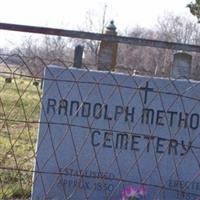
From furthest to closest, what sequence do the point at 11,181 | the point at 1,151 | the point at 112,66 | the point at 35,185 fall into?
1. the point at 1,151
2. the point at 112,66
3. the point at 11,181
4. the point at 35,185

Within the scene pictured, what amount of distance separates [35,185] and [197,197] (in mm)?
1390

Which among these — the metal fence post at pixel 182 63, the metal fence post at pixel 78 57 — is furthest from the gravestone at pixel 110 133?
the metal fence post at pixel 78 57

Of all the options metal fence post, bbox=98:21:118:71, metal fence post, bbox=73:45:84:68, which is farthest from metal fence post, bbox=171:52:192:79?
metal fence post, bbox=73:45:84:68

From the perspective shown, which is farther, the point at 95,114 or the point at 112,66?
the point at 112,66

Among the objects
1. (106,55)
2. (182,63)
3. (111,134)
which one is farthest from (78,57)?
(111,134)

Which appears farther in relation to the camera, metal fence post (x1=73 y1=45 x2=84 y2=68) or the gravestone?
metal fence post (x1=73 y1=45 x2=84 y2=68)

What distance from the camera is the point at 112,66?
25.7ft

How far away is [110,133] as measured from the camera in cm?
671

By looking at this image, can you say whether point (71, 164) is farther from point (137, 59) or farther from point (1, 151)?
point (137, 59)

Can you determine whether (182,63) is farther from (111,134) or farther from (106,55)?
(111,134)

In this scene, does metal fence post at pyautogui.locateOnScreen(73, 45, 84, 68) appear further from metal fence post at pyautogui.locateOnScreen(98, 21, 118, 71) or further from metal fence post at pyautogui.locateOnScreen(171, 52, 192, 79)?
metal fence post at pyautogui.locateOnScreen(171, 52, 192, 79)

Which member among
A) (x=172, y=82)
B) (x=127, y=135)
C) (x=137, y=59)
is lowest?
(x=137, y=59)

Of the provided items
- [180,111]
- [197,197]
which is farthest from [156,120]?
[197,197]

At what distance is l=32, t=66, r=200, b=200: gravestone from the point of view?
6.73 metres
